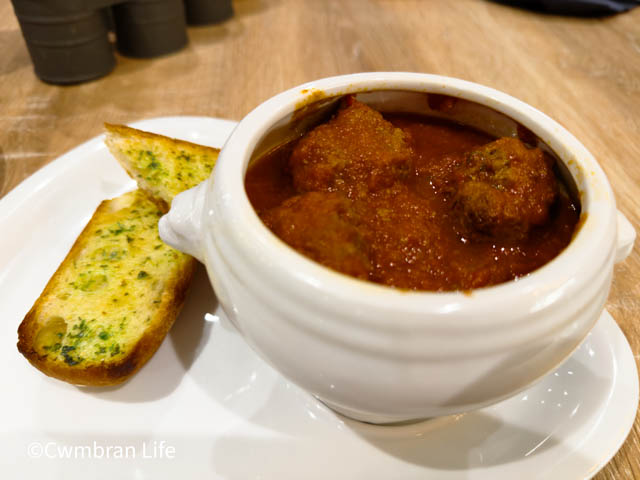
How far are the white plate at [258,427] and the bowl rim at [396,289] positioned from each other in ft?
1.29

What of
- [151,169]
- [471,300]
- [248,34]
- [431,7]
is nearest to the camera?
[471,300]

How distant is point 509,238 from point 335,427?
1.72 feet

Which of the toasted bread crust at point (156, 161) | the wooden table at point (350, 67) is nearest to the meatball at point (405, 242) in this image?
the toasted bread crust at point (156, 161)

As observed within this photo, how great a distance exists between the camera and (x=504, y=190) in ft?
3.24

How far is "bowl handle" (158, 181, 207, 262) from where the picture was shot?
98 centimetres

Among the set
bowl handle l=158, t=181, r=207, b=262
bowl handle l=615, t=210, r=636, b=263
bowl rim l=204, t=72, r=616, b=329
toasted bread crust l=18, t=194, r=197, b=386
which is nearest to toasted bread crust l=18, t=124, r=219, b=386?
toasted bread crust l=18, t=194, r=197, b=386

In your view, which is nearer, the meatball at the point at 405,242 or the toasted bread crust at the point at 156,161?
the meatball at the point at 405,242

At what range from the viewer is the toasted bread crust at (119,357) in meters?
1.11

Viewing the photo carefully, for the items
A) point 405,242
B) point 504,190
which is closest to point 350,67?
point 504,190

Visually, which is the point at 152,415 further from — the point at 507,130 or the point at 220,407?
the point at 507,130

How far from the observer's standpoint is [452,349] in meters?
0.74

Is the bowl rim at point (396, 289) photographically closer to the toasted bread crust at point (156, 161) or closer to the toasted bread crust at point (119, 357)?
the toasted bread crust at point (119, 357)

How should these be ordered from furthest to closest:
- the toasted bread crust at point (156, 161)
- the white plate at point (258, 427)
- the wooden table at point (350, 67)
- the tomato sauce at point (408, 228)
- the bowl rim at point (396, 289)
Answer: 1. the wooden table at point (350, 67)
2. the toasted bread crust at point (156, 161)
3. the white plate at point (258, 427)
4. the tomato sauce at point (408, 228)
5. the bowl rim at point (396, 289)

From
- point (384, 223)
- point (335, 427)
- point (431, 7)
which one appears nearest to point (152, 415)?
point (335, 427)
